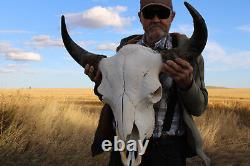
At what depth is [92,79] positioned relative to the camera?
3.50 meters

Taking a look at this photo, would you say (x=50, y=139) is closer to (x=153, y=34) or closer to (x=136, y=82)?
(x=153, y=34)

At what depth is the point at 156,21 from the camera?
3861 millimetres

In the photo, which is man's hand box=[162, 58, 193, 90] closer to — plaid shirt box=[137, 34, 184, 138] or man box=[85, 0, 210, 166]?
man box=[85, 0, 210, 166]

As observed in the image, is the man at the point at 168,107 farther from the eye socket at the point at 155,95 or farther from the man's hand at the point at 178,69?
the eye socket at the point at 155,95

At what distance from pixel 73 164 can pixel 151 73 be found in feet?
20.0

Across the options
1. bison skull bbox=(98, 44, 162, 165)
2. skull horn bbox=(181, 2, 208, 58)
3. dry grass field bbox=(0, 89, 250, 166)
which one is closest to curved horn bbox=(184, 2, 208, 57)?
skull horn bbox=(181, 2, 208, 58)

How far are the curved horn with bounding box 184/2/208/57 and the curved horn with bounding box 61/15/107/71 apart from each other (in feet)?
2.29

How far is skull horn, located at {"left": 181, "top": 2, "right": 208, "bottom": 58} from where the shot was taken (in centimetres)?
297

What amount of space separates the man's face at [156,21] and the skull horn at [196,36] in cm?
62

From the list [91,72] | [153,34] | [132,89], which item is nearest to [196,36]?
[132,89]

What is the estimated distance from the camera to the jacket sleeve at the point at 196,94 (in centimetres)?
347

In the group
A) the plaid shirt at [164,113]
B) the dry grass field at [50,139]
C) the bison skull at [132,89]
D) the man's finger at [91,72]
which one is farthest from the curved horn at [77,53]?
the dry grass field at [50,139]

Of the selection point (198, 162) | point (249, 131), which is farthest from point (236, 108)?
point (198, 162)

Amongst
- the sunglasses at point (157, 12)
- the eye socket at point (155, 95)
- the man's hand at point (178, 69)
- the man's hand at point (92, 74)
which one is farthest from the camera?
the sunglasses at point (157, 12)
